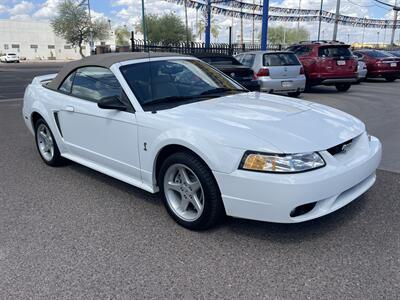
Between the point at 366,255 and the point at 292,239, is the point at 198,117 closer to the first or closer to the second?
the point at 292,239

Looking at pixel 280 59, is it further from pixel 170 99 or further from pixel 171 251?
pixel 171 251

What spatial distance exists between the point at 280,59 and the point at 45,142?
25.2 ft

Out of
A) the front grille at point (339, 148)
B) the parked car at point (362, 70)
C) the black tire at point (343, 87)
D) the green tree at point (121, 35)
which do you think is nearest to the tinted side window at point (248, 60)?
the black tire at point (343, 87)

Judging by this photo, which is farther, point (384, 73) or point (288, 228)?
point (384, 73)

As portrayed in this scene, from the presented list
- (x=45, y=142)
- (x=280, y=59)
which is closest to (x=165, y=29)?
(x=280, y=59)

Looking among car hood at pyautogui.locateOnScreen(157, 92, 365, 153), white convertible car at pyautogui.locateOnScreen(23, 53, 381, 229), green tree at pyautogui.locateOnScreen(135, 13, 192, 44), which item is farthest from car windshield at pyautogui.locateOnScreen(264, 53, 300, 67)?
green tree at pyautogui.locateOnScreen(135, 13, 192, 44)

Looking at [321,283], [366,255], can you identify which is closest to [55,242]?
[321,283]

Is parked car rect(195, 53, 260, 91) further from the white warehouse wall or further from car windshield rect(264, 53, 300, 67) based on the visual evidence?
the white warehouse wall

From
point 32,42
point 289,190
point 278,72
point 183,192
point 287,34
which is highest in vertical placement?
point 287,34

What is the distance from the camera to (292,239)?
3.17m

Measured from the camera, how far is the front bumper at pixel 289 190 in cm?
275

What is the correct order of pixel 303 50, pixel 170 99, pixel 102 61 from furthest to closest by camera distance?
pixel 303 50 → pixel 102 61 → pixel 170 99

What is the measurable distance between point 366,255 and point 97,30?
66.4 m

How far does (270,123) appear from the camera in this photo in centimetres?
316
